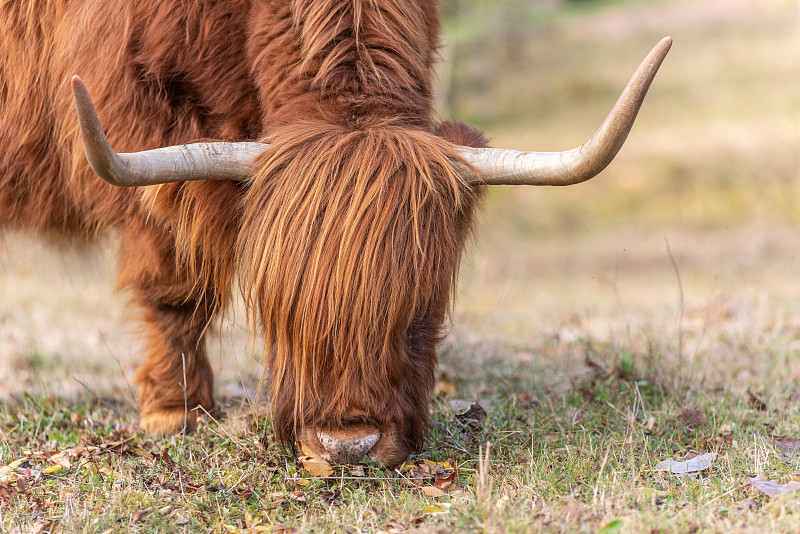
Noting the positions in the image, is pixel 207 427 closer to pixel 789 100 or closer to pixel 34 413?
pixel 34 413

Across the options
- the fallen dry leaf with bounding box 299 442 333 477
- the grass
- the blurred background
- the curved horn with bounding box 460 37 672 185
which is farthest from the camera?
the blurred background

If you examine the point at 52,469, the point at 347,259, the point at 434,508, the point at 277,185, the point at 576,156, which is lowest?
the point at 52,469

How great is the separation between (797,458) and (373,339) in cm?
170

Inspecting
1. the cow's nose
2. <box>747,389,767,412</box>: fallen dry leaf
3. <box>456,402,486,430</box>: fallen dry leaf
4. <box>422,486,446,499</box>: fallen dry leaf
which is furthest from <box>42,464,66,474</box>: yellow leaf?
<box>747,389,767,412</box>: fallen dry leaf

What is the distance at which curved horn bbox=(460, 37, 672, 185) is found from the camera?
2553 millimetres

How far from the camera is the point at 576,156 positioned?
9.20ft

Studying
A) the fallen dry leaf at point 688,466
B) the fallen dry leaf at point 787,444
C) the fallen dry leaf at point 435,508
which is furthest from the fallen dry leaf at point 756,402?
the fallen dry leaf at point 435,508

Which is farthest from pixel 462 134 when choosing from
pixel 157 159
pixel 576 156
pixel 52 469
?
pixel 52 469

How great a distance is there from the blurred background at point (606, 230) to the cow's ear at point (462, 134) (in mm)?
314

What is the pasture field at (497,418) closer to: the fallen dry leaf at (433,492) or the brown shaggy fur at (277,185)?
the fallen dry leaf at (433,492)

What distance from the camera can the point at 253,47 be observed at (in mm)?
3467

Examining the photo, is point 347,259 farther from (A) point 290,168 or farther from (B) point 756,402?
(B) point 756,402

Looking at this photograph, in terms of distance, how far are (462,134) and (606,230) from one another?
1162cm

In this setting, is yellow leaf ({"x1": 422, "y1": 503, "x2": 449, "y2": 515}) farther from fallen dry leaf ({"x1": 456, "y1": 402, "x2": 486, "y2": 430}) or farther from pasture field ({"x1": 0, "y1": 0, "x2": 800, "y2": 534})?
fallen dry leaf ({"x1": 456, "y1": 402, "x2": 486, "y2": 430})
